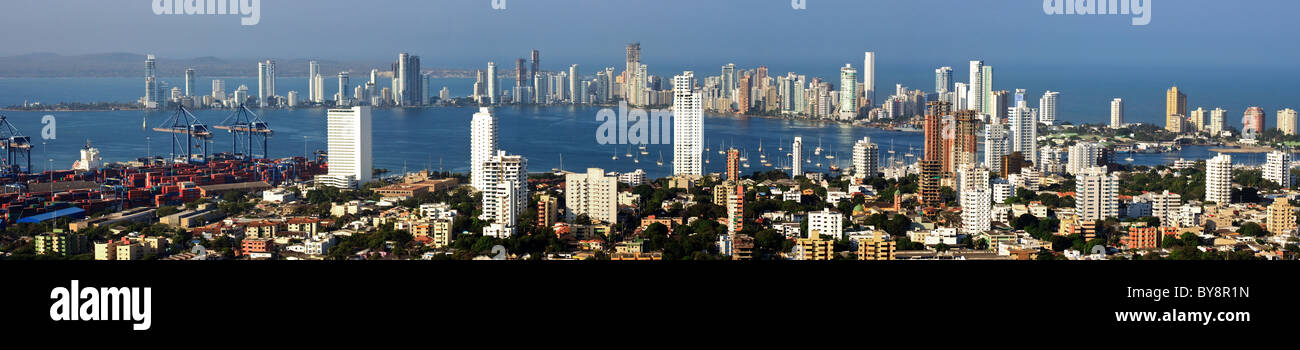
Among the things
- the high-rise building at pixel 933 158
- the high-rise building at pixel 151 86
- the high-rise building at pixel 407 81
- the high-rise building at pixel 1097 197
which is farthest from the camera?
the high-rise building at pixel 407 81

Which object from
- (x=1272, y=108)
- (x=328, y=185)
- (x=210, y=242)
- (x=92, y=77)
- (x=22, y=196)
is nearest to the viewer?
(x=210, y=242)

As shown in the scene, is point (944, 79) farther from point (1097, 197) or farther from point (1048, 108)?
point (1097, 197)

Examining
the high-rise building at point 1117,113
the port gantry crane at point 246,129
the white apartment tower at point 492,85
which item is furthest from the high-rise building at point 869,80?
the port gantry crane at point 246,129

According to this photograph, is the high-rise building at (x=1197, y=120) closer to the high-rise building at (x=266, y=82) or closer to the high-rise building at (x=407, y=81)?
the high-rise building at (x=407, y=81)

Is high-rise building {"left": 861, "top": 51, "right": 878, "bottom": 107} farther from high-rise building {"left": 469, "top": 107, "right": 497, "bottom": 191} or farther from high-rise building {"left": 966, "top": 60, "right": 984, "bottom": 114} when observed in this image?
high-rise building {"left": 469, "top": 107, "right": 497, "bottom": 191}

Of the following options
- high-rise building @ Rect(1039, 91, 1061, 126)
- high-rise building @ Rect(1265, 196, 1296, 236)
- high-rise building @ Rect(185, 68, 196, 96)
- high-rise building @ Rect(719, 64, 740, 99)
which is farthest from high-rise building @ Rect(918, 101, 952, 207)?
high-rise building @ Rect(185, 68, 196, 96)
